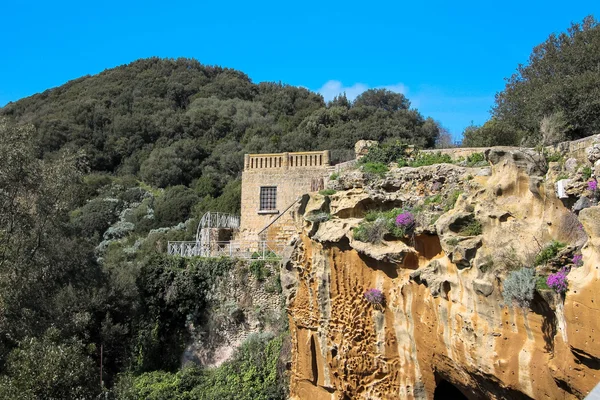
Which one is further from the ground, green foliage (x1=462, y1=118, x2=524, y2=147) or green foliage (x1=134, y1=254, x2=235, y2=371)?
green foliage (x1=462, y1=118, x2=524, y2=147)

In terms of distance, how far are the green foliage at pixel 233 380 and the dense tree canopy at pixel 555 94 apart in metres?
11.0

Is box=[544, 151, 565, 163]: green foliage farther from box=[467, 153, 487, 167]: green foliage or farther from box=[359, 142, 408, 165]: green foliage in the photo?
box=[359, 142, 408, 165]: green foliage

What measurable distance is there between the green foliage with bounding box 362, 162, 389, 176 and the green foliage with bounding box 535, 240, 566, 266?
6.45 m

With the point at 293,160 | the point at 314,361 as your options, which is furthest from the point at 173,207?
the point at 314,361

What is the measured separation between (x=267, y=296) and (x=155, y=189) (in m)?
26.3

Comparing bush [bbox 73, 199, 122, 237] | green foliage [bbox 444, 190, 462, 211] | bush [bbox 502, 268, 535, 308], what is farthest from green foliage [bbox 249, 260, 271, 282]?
bush [bbox 73, 199, 122, 237]

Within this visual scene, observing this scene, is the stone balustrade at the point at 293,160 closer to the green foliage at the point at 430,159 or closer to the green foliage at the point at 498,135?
the green foliage at the point at 498,135

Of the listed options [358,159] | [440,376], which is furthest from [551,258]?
[358,159]

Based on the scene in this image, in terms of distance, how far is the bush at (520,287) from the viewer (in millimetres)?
8750

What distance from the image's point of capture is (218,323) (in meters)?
21.5

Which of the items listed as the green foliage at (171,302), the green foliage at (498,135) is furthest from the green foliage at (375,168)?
the green foliage at (171,302)

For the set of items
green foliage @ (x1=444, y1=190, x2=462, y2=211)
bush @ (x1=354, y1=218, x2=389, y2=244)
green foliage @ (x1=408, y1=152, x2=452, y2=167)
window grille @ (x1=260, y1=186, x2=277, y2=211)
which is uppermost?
green foliage @ (x1=408, y1=152, x2=452, y2=167)

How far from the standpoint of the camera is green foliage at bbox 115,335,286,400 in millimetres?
18391

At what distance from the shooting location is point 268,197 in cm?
2442
